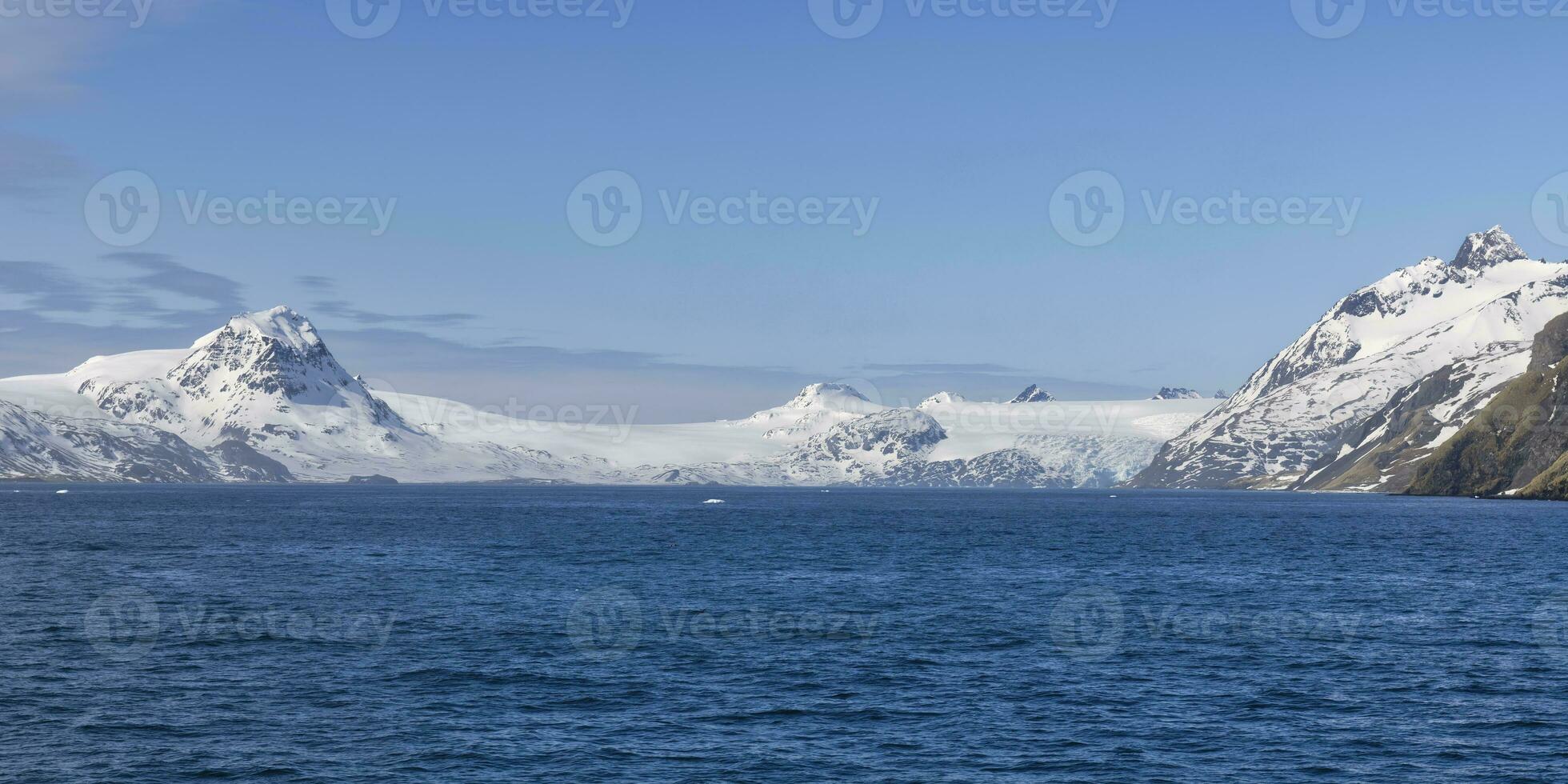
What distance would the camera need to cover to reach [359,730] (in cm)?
5388

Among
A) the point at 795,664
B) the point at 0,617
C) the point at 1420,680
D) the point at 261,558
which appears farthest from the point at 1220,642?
the point at 261,558

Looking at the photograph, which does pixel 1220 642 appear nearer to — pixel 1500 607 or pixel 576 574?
pixel 1500 607

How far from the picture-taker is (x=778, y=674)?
2657 inches

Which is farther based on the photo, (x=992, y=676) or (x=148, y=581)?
(x=148, y=581)

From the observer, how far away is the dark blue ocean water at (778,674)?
164ft

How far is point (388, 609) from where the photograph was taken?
9100 centimetres

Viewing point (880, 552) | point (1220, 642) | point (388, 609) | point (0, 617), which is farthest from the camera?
point (880, 552)

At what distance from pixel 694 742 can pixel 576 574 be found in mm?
70293

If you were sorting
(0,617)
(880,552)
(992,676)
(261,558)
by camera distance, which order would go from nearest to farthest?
(992,676) → (0,617) → (261,558) → (880,552)

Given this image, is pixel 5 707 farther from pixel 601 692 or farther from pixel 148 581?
pixel 148 581

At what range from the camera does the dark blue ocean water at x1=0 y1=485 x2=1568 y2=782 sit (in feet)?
164

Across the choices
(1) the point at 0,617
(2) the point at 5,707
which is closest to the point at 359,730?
(2) the point at 5,707

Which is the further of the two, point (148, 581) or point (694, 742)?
point (148, 581)

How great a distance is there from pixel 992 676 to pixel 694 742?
1984 centimetres
